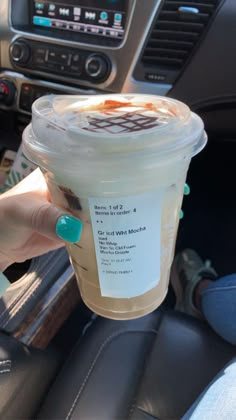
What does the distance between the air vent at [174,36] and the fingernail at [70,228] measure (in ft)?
2.21

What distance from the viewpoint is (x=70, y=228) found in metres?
0.54

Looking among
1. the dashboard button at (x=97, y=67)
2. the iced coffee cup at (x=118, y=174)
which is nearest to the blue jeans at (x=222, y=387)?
the iced coffee cup at (x=118, y=174)

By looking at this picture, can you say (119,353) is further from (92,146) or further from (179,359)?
(92,146)

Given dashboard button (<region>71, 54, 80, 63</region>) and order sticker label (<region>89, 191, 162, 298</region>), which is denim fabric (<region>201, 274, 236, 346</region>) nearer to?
order sticker label (<region>89, 191, 162, 298</region>)

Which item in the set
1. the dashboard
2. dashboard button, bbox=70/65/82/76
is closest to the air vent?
the dashboard

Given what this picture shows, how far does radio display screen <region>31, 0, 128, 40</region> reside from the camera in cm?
113

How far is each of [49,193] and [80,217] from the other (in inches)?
3.6

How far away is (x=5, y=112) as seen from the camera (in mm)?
1390

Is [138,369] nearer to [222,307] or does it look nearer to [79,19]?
[222,307]

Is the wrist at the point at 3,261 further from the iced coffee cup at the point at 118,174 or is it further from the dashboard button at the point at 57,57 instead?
the dashboard button at the point at 57,57

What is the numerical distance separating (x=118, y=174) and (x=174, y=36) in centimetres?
70

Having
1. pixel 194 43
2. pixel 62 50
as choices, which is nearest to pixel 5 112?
pixel 62 50

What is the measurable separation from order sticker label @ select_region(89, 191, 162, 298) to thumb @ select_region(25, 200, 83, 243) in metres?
0.02

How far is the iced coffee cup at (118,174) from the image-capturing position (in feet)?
1.65
